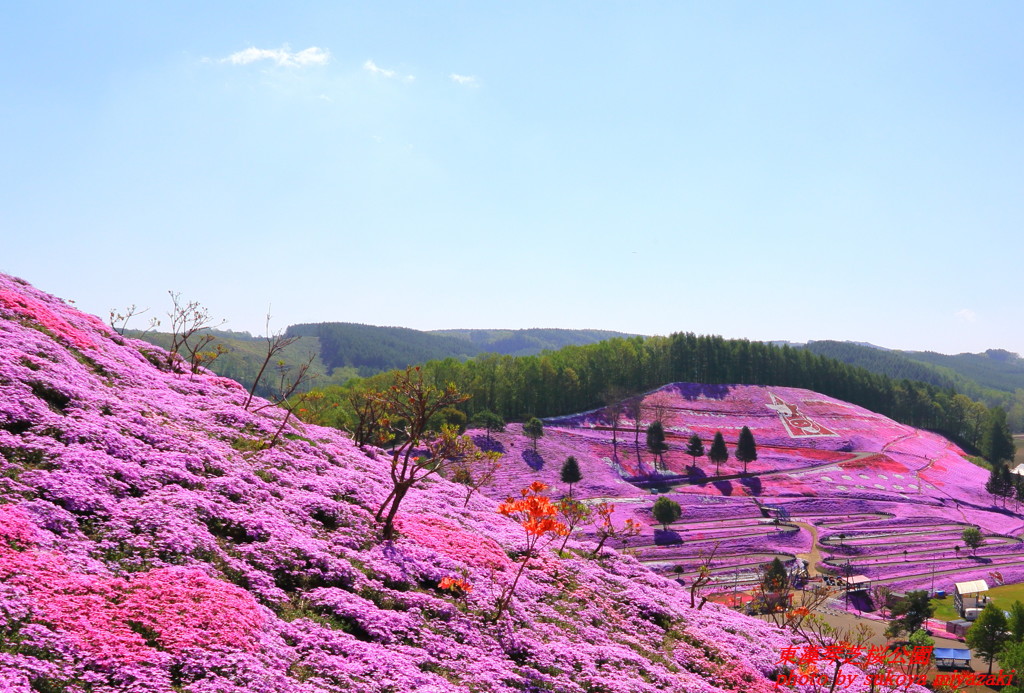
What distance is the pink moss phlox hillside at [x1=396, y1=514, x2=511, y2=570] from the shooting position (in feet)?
61.4

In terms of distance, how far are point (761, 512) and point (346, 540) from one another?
3050 inches

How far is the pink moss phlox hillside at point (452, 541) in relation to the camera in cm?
1870

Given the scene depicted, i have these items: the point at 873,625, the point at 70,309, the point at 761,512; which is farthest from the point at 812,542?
the point at 70,309

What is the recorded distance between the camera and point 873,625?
187 ft

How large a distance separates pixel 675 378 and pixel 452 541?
5064 inches

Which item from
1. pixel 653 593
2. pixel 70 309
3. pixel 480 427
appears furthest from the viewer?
pixel 480 427

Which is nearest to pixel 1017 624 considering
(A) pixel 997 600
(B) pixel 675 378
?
(A) pixel 997 600

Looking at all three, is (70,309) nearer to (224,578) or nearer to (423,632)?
(224,578)

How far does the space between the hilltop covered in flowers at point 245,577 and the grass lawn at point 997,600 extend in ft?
179

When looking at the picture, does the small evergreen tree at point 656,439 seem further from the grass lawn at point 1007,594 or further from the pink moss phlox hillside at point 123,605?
the pink moss phlox hillside at point 123,605

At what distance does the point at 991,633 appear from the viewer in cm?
4597

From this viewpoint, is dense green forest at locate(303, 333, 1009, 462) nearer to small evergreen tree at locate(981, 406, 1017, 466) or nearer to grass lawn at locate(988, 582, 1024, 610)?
small evergreen tree at locate(981, 406, 1017, 466)

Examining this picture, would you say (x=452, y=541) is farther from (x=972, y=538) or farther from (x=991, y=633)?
(x=972, y=538)

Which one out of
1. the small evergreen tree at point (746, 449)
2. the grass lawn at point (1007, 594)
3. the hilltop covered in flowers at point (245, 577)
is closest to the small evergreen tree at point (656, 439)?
the small evergreen tree at point (746, 449)
